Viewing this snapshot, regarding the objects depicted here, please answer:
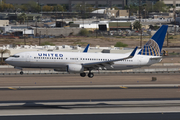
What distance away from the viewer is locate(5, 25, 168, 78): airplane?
6291 centimetres

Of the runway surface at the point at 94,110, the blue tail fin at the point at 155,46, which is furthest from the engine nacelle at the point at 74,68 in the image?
the runway surface at the point at 94,110

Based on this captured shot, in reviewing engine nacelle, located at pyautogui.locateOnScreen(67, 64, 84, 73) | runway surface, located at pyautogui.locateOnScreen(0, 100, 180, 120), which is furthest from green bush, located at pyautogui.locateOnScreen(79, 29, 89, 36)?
runway surface, located at pyautogui.locateOnScreen(0, 100, 180, 120)

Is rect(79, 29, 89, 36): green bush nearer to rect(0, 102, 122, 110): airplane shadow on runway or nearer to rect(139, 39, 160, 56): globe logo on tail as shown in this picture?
rect(139, 39, 160, 56): globe logo on tail

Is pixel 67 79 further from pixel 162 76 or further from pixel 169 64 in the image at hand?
pixel 169 64

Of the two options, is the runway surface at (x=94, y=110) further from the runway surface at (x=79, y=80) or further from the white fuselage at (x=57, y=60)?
the runway surface at (x=79, y=80)

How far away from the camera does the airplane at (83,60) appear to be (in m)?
62.9

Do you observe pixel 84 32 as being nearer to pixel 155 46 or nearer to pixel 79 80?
pixel 155 46

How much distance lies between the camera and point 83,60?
6494 cm

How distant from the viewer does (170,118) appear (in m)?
42.4

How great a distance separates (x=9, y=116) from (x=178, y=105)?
24645 mm

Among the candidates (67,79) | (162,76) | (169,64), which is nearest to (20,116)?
(67,79)

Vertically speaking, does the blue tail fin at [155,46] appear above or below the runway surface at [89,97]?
above

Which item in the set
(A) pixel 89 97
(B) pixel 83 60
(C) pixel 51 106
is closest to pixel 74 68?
(B) pixel 83 60

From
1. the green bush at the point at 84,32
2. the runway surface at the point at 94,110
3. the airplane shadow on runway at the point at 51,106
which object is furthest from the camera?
the green bush at the point at 84,32
